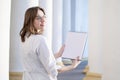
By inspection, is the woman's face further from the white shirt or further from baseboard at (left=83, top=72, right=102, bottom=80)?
baseboard at (left=83, top=72, right=102, bottom=80)

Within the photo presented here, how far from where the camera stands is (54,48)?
11922 mm

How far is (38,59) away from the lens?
9.98 feet

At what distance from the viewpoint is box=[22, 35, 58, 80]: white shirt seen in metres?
2.96

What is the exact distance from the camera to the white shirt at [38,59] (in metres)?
2.96

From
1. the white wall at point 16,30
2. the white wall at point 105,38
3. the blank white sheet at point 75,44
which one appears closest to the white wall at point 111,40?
the white wall at point 105,38

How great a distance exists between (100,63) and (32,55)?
12.1 ft

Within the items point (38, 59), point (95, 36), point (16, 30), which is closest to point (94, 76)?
point (95, 36)

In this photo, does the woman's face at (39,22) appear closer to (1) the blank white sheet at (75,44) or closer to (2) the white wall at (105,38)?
(1) the blank white sheet at (75,44)

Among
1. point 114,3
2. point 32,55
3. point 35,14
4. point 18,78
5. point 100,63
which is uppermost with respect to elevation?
point 114,3
